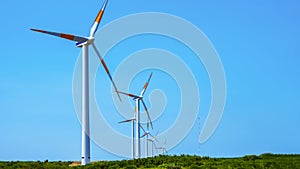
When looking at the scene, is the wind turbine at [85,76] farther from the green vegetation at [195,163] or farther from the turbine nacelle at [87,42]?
the green vegetation at [195,163]

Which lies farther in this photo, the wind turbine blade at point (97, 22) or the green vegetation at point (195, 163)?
the wind turbine blade at point (97, 22)

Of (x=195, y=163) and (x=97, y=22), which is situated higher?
(x=97, y=22)

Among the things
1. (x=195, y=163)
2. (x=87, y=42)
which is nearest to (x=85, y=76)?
(x=87, y=42)

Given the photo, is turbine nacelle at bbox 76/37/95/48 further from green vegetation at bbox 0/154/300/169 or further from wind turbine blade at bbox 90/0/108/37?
green vegetation at bbox 0/154/300/169

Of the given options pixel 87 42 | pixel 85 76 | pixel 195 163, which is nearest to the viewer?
pixel 195 163

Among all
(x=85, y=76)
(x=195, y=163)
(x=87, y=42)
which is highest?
(x=87, y=42)

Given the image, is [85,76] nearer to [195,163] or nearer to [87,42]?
[87,42]

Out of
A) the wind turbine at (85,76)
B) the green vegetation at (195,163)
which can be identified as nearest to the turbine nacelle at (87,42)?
the wind turbine at (85,76)

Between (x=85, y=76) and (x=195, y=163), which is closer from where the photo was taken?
(x=195, y=163)

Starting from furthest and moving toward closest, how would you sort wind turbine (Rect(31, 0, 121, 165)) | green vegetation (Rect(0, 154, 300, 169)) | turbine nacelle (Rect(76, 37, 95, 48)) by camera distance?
turbine nacelle (Rect(76, 37, 95, 48)), wind turbine (Rect(31, 0, 121, 165)), green vegetation (Rect(0, 154, 300, 169))

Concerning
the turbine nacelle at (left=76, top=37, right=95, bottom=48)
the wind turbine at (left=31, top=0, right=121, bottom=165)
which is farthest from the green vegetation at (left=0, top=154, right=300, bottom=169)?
the turbine nacelle at (left=76, top=37, right=95, bottom=48)

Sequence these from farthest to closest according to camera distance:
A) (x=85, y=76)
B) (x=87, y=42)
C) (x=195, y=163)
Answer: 1. (x=87, y=42)
2. (x=85, y=76)
3. (x=195, y=163)

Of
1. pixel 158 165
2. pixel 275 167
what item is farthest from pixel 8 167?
pixel 275 167

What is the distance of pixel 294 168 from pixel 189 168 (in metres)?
6.85
